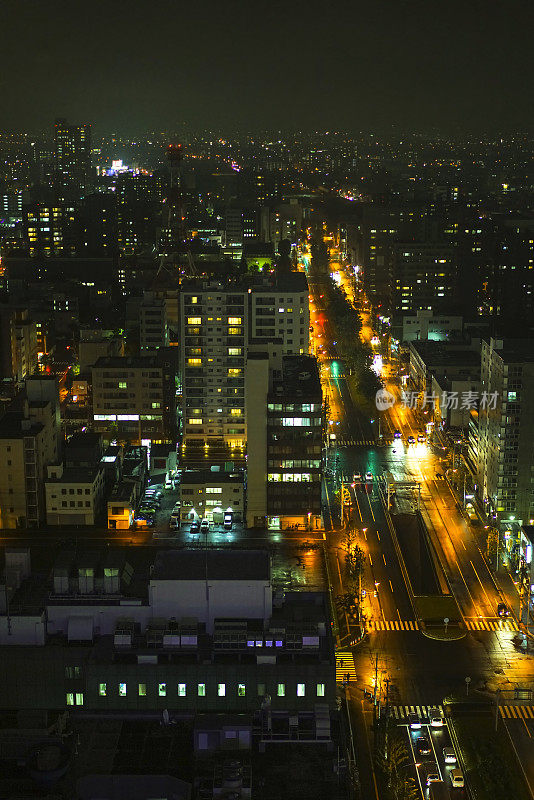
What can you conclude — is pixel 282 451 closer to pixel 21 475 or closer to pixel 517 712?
pixel 21 475

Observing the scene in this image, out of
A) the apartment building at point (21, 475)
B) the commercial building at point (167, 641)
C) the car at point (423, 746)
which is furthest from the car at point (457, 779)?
the apartment building at point (21, 475)

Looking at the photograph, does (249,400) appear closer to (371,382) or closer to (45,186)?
(371,382)

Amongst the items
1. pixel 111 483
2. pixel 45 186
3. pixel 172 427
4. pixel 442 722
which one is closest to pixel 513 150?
pixel 45 186

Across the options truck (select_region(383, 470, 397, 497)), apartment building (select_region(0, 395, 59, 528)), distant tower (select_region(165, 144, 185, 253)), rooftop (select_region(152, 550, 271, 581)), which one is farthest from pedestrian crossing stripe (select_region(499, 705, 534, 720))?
distant tower (select_region(165, 144, 185, 253))

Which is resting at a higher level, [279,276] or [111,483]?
[279,276]

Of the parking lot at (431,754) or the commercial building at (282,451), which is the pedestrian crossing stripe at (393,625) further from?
the commercial building at (282,451)

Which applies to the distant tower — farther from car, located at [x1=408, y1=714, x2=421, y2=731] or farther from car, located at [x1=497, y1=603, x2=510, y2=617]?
car, located at [x1=408, y1=714, x2=421, y2=731]
